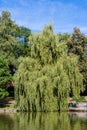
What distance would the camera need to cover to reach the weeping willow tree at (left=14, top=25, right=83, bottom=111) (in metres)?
40.2

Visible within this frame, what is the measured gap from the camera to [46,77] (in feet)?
132

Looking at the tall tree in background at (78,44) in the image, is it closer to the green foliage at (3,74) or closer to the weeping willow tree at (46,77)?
the green foliage at (3,74)

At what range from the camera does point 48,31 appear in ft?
138

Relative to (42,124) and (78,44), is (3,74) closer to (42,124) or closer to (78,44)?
(78,44)

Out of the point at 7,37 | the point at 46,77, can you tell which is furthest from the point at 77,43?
the point at 46,77

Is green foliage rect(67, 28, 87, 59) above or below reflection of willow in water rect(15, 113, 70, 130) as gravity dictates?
above

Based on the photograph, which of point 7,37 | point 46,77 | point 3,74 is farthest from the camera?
point 7,37

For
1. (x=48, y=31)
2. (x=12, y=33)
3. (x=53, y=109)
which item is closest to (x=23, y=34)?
(x=12, y=33)

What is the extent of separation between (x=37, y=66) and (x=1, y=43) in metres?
15.9

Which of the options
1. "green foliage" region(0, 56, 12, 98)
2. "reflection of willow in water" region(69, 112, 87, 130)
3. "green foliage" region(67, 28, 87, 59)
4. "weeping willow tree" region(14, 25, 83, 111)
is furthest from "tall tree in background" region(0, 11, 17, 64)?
"reflection of willow in water" region(69, 112, 87, 130)

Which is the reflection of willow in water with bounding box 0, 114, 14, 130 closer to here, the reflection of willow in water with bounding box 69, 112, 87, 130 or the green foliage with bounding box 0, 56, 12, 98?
the reflection of willow in water with bounding box 69, 112, 87, 130

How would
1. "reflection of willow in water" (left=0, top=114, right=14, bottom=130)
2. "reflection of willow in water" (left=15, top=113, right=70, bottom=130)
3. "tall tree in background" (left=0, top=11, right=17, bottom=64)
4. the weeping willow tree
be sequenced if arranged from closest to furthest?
"reflection of willow in water" (left=0, top=114, right=14, bottom=130) < "reflection of willow in water" (left=15, top=113, right=70, bottom=130) < the weeping willow tree < "tall tree in background" (left=0, top=11, right=17, bottom=64)

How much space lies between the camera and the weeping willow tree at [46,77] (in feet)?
132

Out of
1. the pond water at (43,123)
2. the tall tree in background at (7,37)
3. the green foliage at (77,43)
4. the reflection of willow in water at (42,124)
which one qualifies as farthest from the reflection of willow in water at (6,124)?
the green foliage at (77,43)
